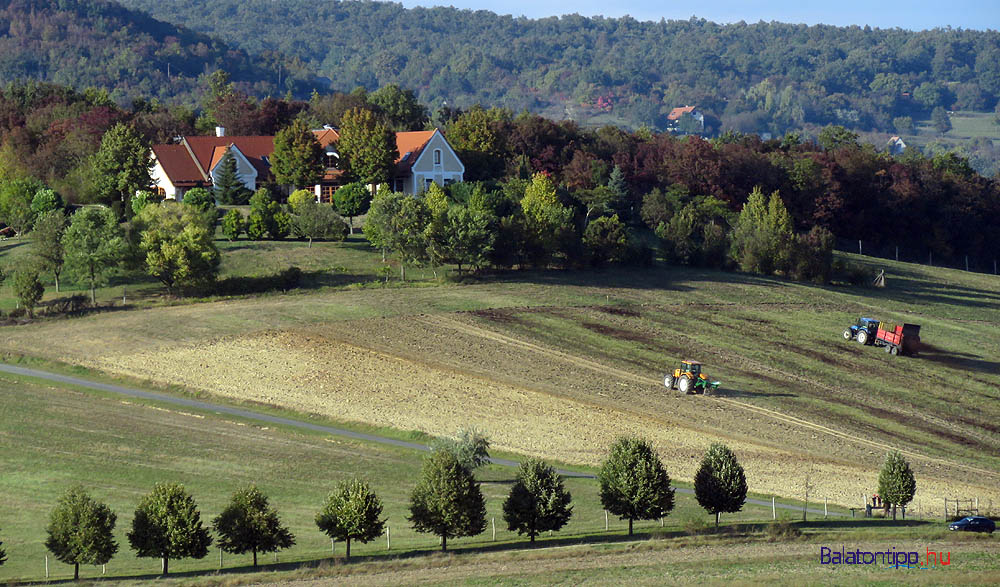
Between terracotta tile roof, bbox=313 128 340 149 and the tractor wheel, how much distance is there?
58.4 m

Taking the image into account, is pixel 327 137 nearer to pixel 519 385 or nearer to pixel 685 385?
pixel 519 385

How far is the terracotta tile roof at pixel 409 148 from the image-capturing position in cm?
10893

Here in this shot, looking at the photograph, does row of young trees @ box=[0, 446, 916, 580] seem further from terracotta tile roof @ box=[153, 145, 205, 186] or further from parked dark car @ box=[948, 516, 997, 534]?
terracotta tile roof @ box=[153, 145, 205, 186]

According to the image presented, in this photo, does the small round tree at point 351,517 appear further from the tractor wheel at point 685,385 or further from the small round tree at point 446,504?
the tractor wheel at point 685,385

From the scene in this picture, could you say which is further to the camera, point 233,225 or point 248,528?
point 233,225

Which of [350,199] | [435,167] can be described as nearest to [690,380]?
[350,199]

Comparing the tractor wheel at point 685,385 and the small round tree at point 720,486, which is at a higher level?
the tractor wheel at point 685,385

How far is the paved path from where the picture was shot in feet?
161

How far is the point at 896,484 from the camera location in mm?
43812

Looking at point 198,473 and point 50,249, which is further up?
point 50,249

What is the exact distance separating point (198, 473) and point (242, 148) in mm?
66839

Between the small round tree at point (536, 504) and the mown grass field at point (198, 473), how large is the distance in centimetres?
84

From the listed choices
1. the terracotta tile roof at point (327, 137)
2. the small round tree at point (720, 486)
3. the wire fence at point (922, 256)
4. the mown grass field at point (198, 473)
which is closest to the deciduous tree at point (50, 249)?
the mown grass field at point (198, 473)

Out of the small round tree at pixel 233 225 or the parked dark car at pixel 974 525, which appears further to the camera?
the small round tree at pixel 233 225
